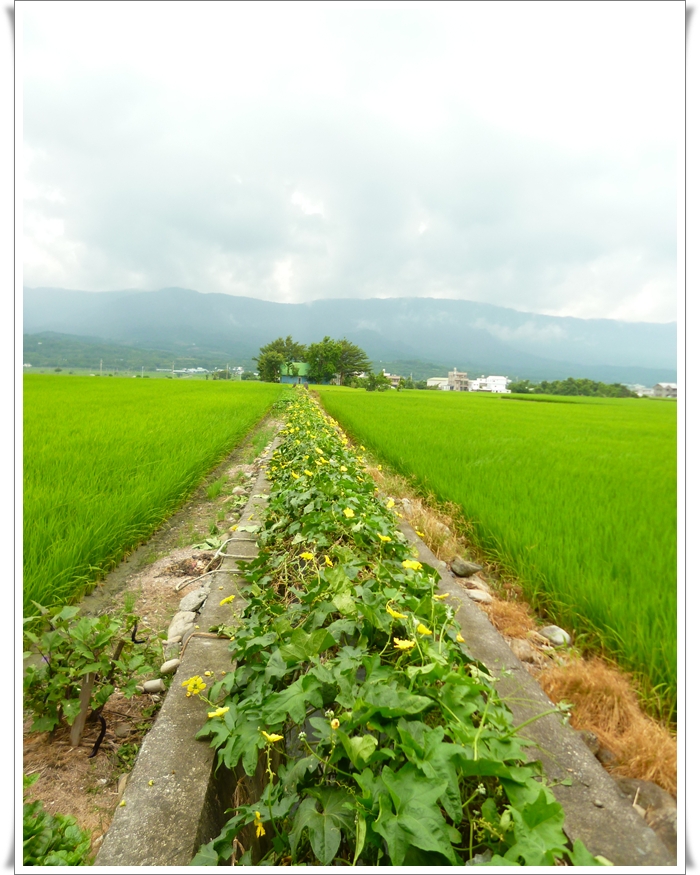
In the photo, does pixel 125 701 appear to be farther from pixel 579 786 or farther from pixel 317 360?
pixel 317 360

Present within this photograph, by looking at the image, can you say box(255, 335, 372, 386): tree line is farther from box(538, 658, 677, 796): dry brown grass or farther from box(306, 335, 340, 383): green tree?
box(538, 658, 677, 796): dry brown grass

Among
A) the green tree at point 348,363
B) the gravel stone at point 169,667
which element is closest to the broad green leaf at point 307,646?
the gravel stone at point 169,667

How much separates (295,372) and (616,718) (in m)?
60.7

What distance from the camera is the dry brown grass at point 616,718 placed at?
122 centimetres

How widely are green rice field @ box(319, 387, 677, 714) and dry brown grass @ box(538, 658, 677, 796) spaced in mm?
116

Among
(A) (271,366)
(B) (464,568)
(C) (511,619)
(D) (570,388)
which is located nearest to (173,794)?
(C) (511,619)

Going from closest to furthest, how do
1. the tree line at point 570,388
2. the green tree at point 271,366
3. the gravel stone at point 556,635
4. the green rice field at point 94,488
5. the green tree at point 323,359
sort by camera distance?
the gravel stone at point 556,635
the green rice field at point 94,488
the tree line at point 570,388
the green tree at point 323,359
the green tree at point 271,366

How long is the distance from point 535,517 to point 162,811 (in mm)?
2581

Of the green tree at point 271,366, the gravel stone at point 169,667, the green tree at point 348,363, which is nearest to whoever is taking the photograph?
the gravel stone at point 169,667

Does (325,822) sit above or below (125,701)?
above

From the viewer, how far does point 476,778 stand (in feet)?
3.18

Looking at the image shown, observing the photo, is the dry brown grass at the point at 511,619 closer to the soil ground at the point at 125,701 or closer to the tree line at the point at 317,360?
the soil ground at the point at 125,701

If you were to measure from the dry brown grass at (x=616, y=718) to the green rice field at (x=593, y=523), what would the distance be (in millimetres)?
A: 116

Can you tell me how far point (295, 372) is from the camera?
199 feet
